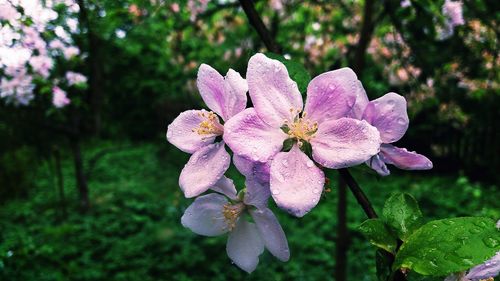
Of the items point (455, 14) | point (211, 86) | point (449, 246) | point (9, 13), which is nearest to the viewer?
point (449, 246)

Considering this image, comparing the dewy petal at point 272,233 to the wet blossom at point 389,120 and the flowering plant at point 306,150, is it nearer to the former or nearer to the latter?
the flowering plant at point 306,150

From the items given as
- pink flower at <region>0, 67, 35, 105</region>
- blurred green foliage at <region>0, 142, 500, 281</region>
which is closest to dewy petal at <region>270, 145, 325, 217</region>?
blurred green foliage at <region>0, 142, 500, 281</region>

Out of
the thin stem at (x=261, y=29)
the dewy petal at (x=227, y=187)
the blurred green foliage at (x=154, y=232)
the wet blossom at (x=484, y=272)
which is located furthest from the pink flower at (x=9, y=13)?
the blurred green foliage at (x=154, y=232)

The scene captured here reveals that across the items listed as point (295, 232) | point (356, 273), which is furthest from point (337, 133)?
point (295, 232)

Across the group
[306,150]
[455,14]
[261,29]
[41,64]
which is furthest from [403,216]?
[41,64]

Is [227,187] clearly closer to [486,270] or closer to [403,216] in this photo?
[403,216]

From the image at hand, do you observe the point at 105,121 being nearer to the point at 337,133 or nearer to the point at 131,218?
the point at 131,218

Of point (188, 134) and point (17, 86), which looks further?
point (17, 86)
